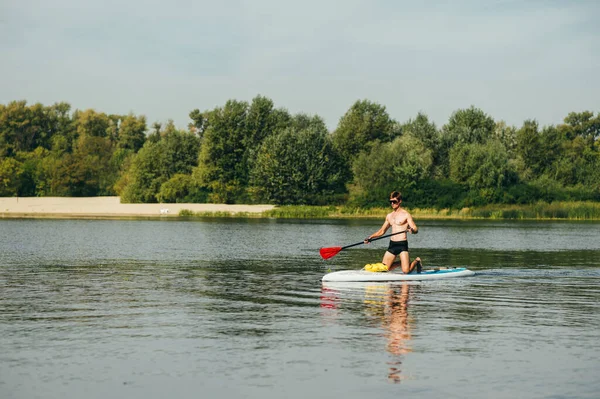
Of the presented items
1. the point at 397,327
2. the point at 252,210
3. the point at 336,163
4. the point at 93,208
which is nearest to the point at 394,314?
the point at 397,327

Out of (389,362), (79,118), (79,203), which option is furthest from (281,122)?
(389,362)

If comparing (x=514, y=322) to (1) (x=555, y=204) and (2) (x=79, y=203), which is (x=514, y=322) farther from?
(2) (x=79, y=203)

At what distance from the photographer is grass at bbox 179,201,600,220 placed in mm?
82875

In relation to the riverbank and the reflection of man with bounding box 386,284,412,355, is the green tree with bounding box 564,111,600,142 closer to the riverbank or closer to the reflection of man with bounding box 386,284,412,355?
the riverbank

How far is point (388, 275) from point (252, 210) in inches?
3105

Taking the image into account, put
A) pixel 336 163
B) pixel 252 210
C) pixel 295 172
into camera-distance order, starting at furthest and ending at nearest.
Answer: pixel 336 163, pixel 252 210, pixel 295 172

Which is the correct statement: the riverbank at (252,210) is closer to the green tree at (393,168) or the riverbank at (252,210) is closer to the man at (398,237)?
the green tree at (393,168)

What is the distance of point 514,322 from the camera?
1628cm

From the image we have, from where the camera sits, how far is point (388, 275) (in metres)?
23.3

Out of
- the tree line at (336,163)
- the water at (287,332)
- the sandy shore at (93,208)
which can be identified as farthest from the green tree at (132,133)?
the water at (287,332)

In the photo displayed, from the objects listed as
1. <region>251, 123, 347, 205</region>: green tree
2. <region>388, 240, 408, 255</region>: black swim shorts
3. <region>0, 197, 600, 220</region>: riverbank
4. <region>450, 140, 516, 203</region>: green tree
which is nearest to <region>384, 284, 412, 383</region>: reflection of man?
<region>388, 240, 408, 255</region>: black swim shorts

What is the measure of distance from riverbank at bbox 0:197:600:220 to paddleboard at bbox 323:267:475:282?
61.8 meters

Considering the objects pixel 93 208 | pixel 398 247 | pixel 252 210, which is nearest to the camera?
pixel 398 247

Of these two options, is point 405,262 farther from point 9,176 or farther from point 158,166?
point 9,176
